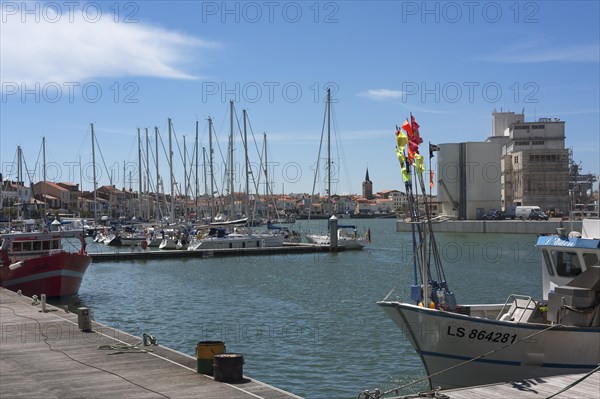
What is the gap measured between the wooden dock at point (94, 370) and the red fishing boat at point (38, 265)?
16.9m

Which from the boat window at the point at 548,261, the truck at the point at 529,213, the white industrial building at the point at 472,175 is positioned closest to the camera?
the boat window at the point at 548,261

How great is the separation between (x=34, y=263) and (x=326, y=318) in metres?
16.7

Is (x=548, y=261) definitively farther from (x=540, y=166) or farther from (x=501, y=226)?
(x=540, y=166)

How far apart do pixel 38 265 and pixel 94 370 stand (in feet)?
81.2

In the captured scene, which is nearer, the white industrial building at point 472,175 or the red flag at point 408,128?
the red flag at point 408,128

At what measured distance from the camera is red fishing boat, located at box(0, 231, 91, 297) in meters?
40.0

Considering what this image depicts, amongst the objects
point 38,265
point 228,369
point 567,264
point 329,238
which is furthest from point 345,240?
point 228,369

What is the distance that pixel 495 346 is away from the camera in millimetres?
18688

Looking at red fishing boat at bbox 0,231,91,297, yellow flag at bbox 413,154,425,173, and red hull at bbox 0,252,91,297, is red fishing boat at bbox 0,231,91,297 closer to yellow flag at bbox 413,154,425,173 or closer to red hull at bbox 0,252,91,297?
red hull at bbox 0,252,91,297

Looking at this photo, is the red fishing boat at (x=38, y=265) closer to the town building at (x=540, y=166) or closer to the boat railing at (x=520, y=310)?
the boat railing at (x=520, y=310)

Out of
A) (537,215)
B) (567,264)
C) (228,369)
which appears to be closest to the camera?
(228,369)

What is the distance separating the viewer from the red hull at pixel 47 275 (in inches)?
1572

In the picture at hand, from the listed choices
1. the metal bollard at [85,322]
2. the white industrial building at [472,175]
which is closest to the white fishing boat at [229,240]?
the metal bollard at [85,322]

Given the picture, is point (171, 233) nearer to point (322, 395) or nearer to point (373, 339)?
point (373, 339)
